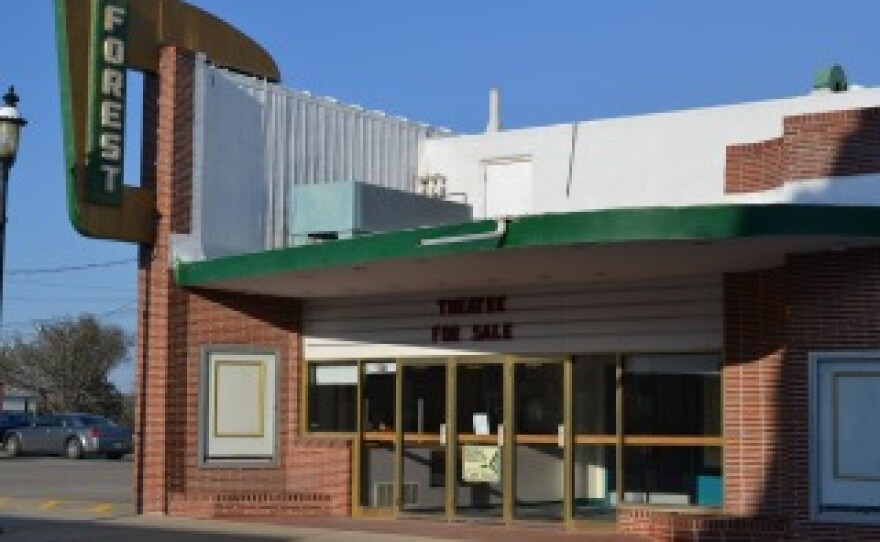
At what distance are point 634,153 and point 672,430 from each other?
598 cm

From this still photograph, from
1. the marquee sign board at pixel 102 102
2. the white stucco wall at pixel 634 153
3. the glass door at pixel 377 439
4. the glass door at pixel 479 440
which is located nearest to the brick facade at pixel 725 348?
the glass door at pixel 377 439

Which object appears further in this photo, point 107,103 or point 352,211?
point 352,211

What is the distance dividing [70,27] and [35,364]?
177 feet

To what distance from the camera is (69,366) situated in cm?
7019

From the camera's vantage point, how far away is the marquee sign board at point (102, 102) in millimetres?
19609

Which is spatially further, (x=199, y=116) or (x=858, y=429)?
(x=199, y=116)

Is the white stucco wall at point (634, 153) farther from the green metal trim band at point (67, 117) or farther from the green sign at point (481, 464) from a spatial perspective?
the green metal trim band at point (67, 117)

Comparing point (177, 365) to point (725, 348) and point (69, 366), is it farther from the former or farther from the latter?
point (69, 366)

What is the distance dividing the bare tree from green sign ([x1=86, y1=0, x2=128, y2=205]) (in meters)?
50.1

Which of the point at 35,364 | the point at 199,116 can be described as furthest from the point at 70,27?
the point at 35,364

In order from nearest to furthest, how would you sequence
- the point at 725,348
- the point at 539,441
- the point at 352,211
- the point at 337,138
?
1. the point at 725,348
2. the point at 539,441
3. the point at 352,211
4. the point at 337,138

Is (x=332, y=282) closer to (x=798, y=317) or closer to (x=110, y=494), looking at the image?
(x=798, y=317)

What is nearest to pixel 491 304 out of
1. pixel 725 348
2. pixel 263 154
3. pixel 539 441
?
pixel 539 441

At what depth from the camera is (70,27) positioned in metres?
19.7
